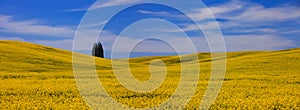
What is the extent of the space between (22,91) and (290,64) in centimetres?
2826

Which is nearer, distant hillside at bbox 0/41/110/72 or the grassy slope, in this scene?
the grassy slope

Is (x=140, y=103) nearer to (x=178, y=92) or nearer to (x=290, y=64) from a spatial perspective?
(x=178, y=92)

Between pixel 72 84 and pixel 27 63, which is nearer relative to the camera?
pixel 72 84

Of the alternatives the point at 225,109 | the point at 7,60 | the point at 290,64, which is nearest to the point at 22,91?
the point at 225,109

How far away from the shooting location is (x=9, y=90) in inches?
869

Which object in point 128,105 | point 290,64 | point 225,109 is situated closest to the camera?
point 225,109

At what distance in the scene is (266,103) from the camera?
16.4 metres

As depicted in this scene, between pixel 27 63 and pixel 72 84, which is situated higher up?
pixel 27 63

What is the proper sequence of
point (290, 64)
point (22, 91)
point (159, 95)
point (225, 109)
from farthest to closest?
point (290, 64)
point (22, 91)
point (159, 95)
point (225, 109)

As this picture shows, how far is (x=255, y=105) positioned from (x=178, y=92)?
6025mm

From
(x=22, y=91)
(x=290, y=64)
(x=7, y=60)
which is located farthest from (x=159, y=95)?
(x=7, y=60)

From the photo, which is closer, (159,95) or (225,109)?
(225,109)

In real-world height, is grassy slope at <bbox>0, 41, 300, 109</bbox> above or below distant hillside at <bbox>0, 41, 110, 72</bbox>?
below

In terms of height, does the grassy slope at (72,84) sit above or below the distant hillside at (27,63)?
below
